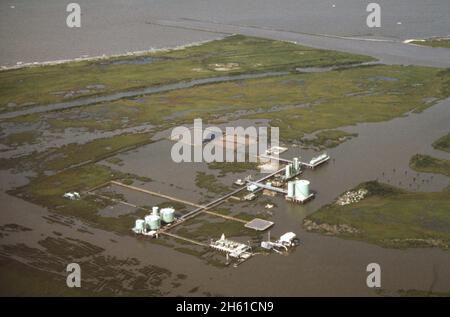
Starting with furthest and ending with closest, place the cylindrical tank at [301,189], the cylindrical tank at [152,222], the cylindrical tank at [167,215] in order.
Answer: the cylindrical tank at [301,189] → the cylindrical tank at [167,215] → the cylindrical tank at [152,222]

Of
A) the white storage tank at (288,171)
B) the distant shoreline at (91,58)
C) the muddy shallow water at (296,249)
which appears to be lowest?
the muddy shallow water at (296,249)

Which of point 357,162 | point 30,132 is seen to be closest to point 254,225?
point 357,162

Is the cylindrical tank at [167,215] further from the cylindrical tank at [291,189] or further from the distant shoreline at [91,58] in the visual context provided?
the distant shoreline at [91,58]

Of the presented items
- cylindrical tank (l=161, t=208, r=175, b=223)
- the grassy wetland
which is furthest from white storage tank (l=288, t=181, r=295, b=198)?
cylindrical tank (l=161, t=208, r=175, b=223)

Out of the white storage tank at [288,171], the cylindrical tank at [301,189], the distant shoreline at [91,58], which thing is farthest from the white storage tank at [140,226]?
the distant shoreline at [91,58]

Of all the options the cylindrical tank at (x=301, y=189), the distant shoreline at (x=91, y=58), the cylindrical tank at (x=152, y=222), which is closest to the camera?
the cylindrical tank at (x=152, y=222)

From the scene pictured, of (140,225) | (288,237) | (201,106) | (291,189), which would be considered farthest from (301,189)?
(201,106)

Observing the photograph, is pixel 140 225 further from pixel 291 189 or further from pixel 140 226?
pixel 291 189

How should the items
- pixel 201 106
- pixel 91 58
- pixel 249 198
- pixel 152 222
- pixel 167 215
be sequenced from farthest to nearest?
pixel 91 58
pixel 201 106
pixel 249 198
pixel 167 215
pixel 152 222

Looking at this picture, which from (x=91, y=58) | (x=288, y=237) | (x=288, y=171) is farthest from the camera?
(x=91, y=58)
